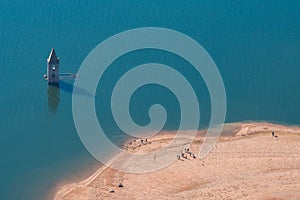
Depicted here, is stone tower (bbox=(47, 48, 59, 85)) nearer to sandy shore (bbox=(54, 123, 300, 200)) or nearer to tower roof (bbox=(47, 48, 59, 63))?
tower roof (bbox=(47, 48, 59, 63))

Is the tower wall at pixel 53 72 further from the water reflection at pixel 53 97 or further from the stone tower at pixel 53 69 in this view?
the water reflection at pixel 53 97

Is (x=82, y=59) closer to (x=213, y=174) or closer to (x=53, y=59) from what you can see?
(x=53, y=59)

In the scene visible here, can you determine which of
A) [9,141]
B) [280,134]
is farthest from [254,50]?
[9,141]

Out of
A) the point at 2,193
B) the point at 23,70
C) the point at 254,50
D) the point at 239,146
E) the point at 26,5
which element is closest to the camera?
the point at 2,193

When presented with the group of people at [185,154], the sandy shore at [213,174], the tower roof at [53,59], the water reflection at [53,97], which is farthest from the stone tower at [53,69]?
the group of people at [185,154]

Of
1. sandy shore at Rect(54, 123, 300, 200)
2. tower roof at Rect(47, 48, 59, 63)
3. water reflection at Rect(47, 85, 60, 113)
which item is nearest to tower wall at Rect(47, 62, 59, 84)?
tower roof at Rect(47, 48, 59, 63)

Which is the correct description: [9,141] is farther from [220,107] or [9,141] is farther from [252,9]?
[252,9]
